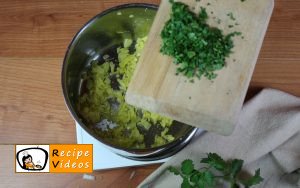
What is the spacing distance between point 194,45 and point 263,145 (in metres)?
0.36

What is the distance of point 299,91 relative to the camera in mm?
848

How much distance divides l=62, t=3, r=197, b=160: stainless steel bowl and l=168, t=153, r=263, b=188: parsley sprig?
0.05 meters

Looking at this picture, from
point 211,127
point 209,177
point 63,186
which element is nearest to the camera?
Answer: point 211,127

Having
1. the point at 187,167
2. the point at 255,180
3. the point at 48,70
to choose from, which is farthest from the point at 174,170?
the point at 48,70

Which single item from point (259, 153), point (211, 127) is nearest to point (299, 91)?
point (259, 153)

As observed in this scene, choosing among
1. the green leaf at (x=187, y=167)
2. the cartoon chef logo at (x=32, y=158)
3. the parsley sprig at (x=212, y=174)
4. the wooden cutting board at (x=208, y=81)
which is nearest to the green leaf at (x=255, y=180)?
the parsley sprig at (x=212, y=174)

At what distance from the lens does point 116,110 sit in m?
0.85

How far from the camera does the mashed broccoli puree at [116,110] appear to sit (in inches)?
32.3

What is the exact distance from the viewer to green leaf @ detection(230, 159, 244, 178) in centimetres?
74

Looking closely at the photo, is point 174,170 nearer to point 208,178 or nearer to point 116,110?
point 208,178

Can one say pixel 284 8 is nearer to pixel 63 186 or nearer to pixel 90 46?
pixel 90 46

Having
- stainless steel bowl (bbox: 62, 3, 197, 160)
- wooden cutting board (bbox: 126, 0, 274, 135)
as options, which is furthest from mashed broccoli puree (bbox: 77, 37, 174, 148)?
wooden cutting board (bbox: 126, 0, 274, 135)

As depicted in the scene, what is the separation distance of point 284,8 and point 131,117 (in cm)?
46

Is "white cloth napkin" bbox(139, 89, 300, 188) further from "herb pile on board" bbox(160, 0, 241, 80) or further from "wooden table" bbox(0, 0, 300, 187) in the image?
"herb pile on board" bbox(160, 0, 241, 80)
